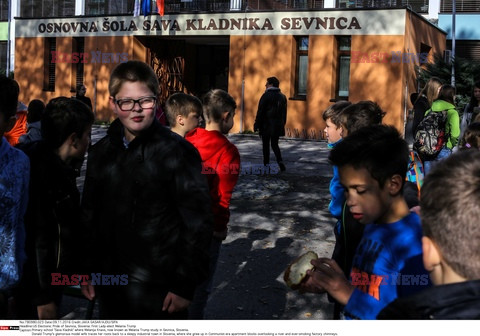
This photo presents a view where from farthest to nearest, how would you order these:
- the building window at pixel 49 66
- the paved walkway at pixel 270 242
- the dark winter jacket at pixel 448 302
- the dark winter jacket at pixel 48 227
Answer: the building window at pixel 49 66, the paved walkway at pixel 270 242, the dark winter jacket at pixel 48 227, the dark winter jacket at pixel 448 302

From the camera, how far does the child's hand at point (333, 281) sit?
252 cm

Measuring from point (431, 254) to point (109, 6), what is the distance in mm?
33383

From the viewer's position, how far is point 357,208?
8.87 feet

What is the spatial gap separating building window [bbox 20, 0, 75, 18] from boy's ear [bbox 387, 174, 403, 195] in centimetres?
3175

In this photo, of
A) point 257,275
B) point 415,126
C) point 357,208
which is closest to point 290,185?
point 415,126

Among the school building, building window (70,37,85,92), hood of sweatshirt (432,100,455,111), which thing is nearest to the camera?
hood of sweatshirt (432,100,455,111)

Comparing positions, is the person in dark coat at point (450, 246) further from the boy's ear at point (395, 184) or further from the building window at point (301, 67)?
the building window at point (301, 67)

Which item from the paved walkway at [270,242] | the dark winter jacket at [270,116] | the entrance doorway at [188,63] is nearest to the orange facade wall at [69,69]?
the entrance doorway at [188,63]

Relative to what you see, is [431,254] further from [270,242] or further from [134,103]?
[270,242]

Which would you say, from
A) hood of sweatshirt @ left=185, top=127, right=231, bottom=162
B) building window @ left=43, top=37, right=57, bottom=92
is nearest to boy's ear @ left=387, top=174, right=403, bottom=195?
hood of sweatshirt @ left=185, top=127, right=231, bottom=162

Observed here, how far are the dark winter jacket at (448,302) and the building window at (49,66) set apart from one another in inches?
1222

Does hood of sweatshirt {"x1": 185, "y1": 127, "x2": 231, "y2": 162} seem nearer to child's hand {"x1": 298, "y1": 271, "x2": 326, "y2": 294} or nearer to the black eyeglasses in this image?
the black eyeglasses

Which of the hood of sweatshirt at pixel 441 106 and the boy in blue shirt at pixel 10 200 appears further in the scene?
the hood of sweatshirt at pixel 441 106

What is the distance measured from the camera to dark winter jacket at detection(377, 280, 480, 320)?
1.64m
